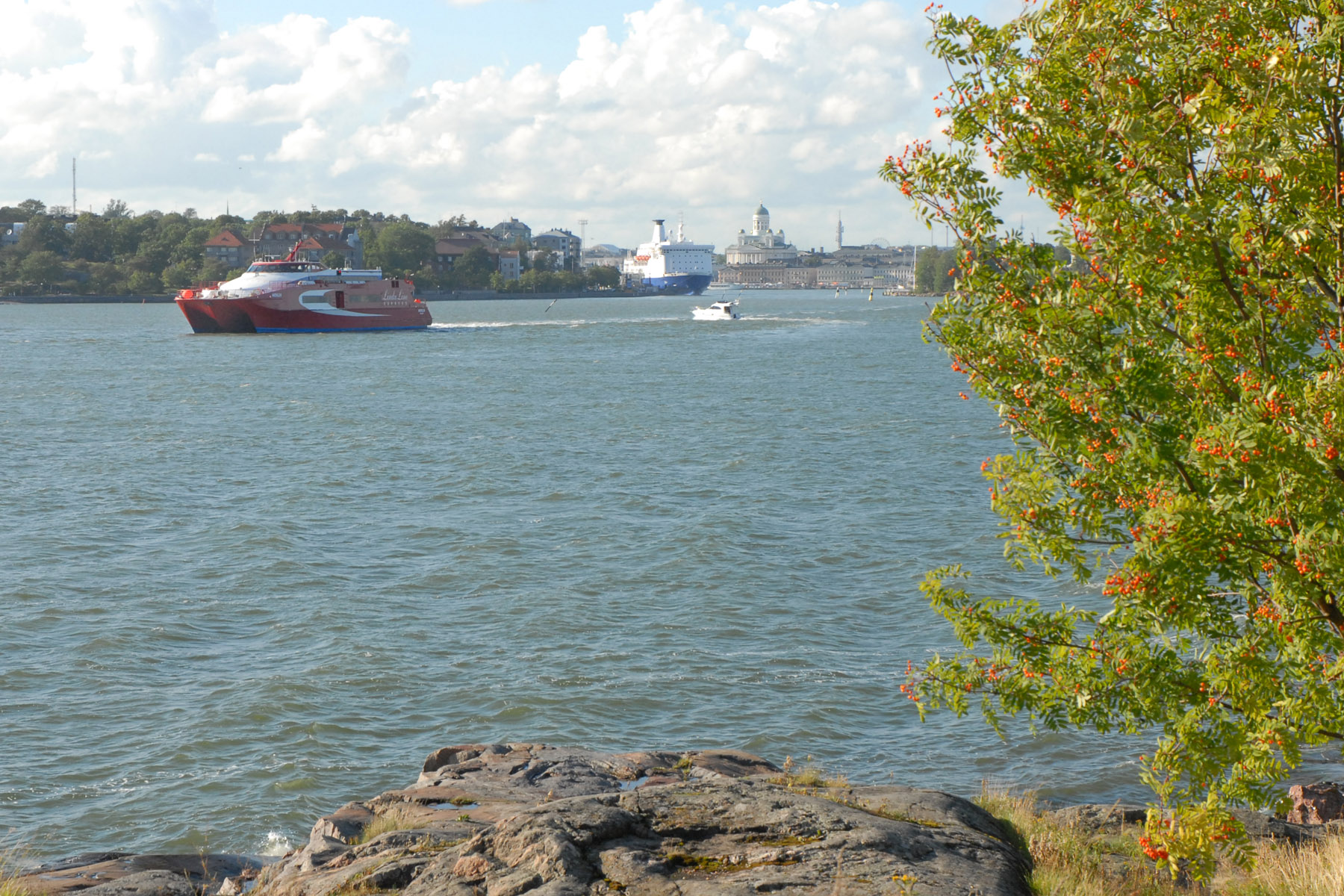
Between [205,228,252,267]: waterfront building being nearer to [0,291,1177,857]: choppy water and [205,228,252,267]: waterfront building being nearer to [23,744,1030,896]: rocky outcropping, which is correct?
[0,291,1177,857]: choppy water

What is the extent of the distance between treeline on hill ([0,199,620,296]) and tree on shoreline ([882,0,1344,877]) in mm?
160809

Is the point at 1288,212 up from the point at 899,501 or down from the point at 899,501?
up

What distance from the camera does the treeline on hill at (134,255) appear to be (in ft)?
553

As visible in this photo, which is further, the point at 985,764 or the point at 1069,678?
the point at 985,764

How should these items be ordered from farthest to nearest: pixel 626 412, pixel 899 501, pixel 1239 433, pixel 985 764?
pixel 626 412
pixel 899 501
pixel 985 764
pixel 1239 433

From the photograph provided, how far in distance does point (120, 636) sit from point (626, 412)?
95.5ft

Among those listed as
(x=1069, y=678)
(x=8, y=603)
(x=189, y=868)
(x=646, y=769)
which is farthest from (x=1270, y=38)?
(x=8, y=603)

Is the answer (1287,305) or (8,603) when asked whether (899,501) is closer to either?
(8,603)

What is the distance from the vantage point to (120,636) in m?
16.8

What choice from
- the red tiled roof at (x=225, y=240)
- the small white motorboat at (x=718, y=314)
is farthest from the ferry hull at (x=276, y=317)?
the red tiled roof at (x=225, y=240)

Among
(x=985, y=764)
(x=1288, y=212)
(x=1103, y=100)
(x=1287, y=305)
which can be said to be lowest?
(x=985, y=764)

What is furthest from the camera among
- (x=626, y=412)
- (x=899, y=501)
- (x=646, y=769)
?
(x=626, y=412)

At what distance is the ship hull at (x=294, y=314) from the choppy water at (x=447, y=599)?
4299 centimetres

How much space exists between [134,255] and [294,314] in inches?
4199
